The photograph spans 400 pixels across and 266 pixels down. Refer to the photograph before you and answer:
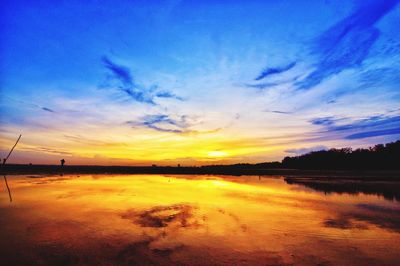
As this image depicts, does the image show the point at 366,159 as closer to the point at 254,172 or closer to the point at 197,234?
the point at 254,172

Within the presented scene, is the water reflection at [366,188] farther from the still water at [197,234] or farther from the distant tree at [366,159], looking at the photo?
the distant tree at [366,159]

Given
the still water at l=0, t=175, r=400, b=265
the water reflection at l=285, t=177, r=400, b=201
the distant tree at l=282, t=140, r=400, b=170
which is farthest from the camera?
the distant tree at l=282, t=140, r=400, b=170

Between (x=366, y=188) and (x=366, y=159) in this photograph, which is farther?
(x=366, y=159)

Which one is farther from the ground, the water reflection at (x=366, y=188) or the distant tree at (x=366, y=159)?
the distant tree at (x=366, y=159)

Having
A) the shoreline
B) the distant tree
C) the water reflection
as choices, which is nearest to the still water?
the water reflection

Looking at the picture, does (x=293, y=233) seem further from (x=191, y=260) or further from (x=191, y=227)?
(x=191, y=260)

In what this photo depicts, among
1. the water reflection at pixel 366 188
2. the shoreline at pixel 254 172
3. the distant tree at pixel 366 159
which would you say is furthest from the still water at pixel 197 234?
the distant tree at pixel 366 159

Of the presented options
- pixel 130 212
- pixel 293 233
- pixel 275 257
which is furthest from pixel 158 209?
pixel 275 257

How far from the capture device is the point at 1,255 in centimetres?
723

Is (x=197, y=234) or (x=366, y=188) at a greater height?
(x=366, y=188)

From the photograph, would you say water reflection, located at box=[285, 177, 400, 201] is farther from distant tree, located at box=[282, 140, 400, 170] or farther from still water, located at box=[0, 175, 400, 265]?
distant tree, located at box=[282, 140, 400, 170]

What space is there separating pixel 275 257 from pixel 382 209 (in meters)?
10.1

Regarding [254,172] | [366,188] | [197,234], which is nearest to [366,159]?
[254,172]

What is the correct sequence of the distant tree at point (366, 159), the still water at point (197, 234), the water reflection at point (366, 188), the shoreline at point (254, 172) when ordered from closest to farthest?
the still water at point (197, 234) < the water reflection at point (366, 188) < the shoreline at point (254, 172) < the distant tree at point (366, 159)
